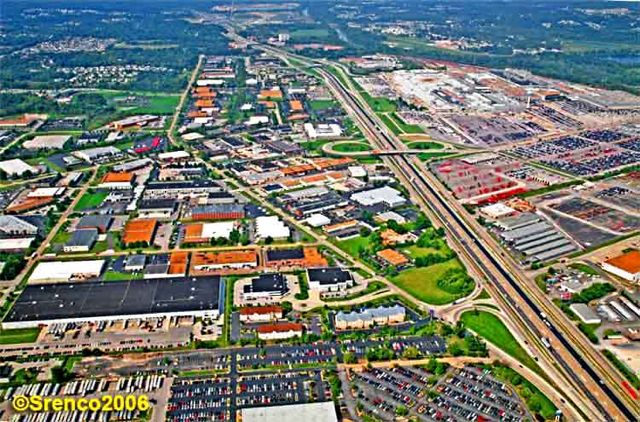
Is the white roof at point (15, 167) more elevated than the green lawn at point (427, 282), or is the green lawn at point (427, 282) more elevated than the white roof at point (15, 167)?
the white roof at point (15, 167)

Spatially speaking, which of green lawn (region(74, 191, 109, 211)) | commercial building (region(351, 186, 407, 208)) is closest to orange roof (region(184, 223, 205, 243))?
green lawn (region(74, 191, 109, 211))

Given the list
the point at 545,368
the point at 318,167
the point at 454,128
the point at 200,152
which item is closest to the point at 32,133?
the point at 200,152

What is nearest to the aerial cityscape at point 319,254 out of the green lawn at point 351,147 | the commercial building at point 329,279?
the commercial building at point 329,279

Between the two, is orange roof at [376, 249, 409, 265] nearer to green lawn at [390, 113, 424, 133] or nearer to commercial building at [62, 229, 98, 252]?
commercial building at [62, 229, 98, 252]

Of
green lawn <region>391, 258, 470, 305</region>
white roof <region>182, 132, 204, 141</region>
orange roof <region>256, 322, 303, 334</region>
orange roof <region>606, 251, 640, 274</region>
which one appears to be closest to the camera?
orange roof <region>256, 322, 303, 334</region>

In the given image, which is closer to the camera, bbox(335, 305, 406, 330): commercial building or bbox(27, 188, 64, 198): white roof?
bbox(335, 305, 406, 330): commercial building

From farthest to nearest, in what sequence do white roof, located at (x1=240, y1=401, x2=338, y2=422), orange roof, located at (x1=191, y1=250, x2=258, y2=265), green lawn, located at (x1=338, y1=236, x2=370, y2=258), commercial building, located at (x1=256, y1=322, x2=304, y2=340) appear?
green lawn, located at (x1=338, y1=236, x2=370, y2=258) → orange roof, located at (x1=191, y1=250, x2=258, y2=265) → commercial building, located at (x1=256, y1=322, x2=304, y2=340) → white roof, located at (x1=240, y1=401, x2=338, y2=422)

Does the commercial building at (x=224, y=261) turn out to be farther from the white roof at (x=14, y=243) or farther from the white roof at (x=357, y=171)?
the white roof at (x=357, y=171)

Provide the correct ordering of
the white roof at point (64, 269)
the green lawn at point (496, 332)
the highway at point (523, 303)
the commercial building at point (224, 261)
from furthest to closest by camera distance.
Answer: the commercial building at point (224, 261)
the white roof at point (64, 269)
the green lawn at point (496, 332)
the highway at point (523, 303)
